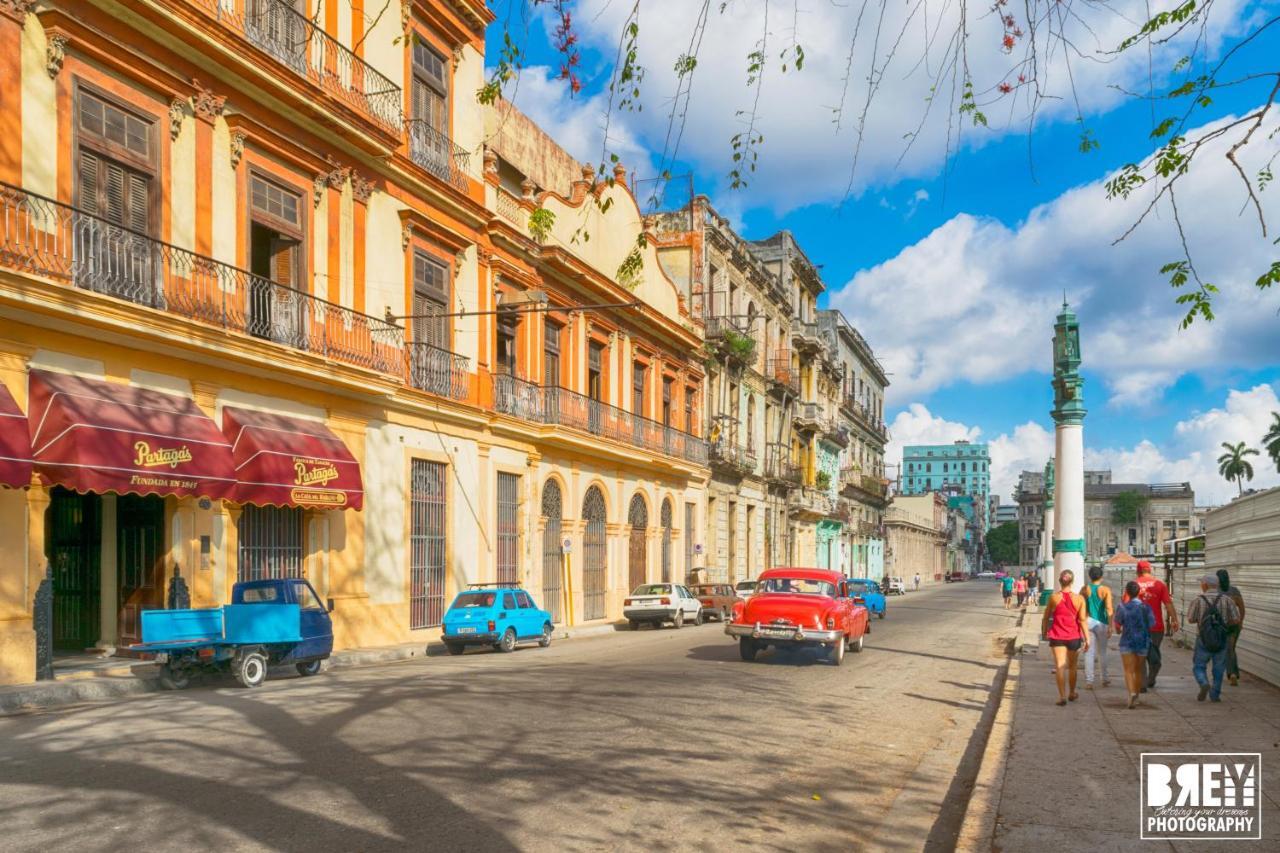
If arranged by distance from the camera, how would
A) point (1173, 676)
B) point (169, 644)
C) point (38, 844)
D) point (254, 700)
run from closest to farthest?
point (38, 844) → point (254, 700) → point (169, 644) → point (1173, 676)

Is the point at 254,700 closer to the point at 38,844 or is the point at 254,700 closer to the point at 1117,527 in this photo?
the point at 38,844

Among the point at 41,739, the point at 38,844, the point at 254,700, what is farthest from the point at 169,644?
the point at 38,844

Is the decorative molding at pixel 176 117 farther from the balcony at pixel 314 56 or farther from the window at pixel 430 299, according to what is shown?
the window at pixel 430 299

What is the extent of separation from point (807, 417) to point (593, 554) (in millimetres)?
28953

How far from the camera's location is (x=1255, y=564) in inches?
653

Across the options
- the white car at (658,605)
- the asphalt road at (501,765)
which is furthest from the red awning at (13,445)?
the white car at (658,605)

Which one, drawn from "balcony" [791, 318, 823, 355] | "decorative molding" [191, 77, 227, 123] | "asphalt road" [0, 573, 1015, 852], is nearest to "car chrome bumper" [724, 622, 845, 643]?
"asphalt road" [0, 573, 1015, 852]

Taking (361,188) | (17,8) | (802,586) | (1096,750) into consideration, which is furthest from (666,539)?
(1096,750)

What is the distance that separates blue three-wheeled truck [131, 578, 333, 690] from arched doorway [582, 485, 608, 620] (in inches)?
656

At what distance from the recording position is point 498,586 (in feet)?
86.6

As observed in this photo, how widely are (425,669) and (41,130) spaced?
31.0 ft

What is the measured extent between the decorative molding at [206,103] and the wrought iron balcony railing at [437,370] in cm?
663

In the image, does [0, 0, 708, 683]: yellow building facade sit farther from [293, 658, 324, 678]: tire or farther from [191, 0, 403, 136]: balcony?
[293, 658, 324, 678]: tire

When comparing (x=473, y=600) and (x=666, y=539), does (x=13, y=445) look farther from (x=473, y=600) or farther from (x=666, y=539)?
(x=666, y=539)
